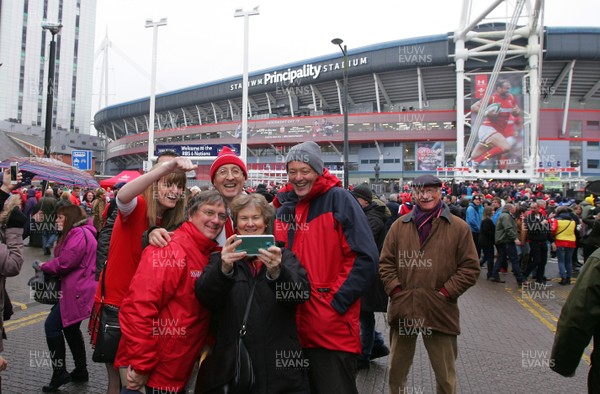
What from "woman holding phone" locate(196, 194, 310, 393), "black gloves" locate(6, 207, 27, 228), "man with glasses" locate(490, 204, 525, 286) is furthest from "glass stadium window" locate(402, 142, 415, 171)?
"woman holding phone" locate(196, 194, 310, 393)

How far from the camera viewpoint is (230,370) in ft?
6.89

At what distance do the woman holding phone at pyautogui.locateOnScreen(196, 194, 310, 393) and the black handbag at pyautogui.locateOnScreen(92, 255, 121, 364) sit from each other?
80 centimetres

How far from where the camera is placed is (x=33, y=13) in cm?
7488

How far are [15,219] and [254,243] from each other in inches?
89.1

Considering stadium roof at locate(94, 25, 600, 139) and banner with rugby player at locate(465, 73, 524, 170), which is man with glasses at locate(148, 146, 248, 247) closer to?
banner with rugby player at locate(465, 73, 524, 170)

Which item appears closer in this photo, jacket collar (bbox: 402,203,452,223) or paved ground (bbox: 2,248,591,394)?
jacket collar (bbox: 402,203,452,223)

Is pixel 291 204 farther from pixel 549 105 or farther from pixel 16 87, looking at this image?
pixel 16 87

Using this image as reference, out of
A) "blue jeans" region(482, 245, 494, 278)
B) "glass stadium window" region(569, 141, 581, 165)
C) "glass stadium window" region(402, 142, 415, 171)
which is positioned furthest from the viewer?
"glass stadium window" region(402, 142, 415, 171)

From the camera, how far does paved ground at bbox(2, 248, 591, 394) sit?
3.93 metres

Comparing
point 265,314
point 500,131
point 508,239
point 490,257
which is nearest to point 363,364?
point 265,314

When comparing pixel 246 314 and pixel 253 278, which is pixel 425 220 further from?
pixel 246 314

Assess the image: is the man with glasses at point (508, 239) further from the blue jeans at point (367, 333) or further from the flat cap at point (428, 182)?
the flat cap at point (428, 182)

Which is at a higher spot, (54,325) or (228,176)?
(228,176)

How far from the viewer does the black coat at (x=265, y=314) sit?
2.13 m
